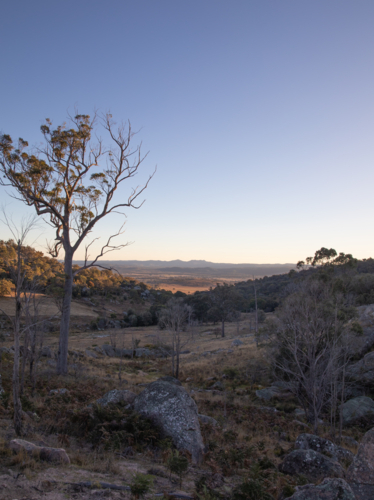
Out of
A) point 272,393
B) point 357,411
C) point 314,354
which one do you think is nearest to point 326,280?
point 272,393

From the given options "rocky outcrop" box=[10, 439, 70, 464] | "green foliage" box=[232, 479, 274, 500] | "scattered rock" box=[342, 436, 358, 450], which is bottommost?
"scattered rock" box=[342, 436, 358, 450]

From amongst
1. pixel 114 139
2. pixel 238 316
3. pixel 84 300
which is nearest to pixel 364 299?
pixel 238 316

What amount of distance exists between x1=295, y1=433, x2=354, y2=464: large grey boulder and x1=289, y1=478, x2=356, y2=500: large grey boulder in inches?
191

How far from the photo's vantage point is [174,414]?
26.8 feet

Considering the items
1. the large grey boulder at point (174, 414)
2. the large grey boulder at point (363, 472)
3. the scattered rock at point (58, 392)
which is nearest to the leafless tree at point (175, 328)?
the scattered rock at point (58, 392)

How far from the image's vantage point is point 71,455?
6.17 meters

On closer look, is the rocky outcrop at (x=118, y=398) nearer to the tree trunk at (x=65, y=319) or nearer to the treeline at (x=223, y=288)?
the treeline at (x=223, y=288)

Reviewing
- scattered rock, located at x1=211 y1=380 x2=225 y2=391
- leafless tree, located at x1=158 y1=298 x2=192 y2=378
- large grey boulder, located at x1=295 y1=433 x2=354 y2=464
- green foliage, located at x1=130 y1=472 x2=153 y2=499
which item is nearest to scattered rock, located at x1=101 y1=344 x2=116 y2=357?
leafless tree, located at x1=158 y1=298 x2=192 y2=378

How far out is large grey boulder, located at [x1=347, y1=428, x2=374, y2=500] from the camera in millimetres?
4539

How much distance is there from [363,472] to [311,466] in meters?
2.62

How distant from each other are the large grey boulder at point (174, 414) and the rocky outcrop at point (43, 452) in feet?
9.59

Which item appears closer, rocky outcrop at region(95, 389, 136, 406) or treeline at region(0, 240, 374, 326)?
rocky outcrop at region(95, 389, 136, 406)

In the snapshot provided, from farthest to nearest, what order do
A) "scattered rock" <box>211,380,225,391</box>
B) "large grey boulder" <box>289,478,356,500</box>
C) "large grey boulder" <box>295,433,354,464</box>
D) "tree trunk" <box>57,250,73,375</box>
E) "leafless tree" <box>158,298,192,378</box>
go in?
1. "leafless tree" <box>158,298,192,378</box>
2. "scattered rock" <box>211,380,225,391</box>
3. "tree trunk" <box>57,250,73,375</box>
4. "large grey boulder" <box>295,433,354,464</box>
5. "large grey boulder" <box>289,478,356,500</box>

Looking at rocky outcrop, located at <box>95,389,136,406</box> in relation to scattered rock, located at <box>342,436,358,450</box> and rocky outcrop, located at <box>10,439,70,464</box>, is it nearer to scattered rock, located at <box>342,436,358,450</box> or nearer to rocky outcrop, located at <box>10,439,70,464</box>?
rocky outcrop, located at <box>10,439,70,464</box>
